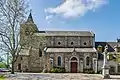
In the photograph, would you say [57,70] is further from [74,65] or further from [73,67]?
[74,65]

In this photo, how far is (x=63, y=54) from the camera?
2438 inches

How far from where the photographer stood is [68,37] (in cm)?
6644

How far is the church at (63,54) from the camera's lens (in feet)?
202

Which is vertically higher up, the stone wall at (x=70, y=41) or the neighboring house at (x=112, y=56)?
the stone wall at (x=70, y=41)

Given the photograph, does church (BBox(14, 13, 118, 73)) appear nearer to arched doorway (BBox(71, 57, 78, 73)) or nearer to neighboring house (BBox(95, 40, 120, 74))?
arched doorway (BBox(71, 57, 78, 73))

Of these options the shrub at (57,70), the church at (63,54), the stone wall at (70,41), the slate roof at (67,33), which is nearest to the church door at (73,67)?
the church at (63,54)

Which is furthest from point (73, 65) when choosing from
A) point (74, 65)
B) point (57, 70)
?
point (57, 70)

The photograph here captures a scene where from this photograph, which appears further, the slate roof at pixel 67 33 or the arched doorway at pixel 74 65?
the slate roof at pixel 67 33

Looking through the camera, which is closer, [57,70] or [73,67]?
[57,70]

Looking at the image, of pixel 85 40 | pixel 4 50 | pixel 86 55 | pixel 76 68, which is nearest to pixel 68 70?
pixel 76 68

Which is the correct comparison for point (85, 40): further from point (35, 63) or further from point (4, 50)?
point (4, 50)

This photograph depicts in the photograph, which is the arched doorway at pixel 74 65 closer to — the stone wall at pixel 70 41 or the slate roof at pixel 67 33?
the stone wall at pixel 70 41

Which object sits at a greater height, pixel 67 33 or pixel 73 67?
pixel 67 33

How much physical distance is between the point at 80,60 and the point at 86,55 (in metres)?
1.92
